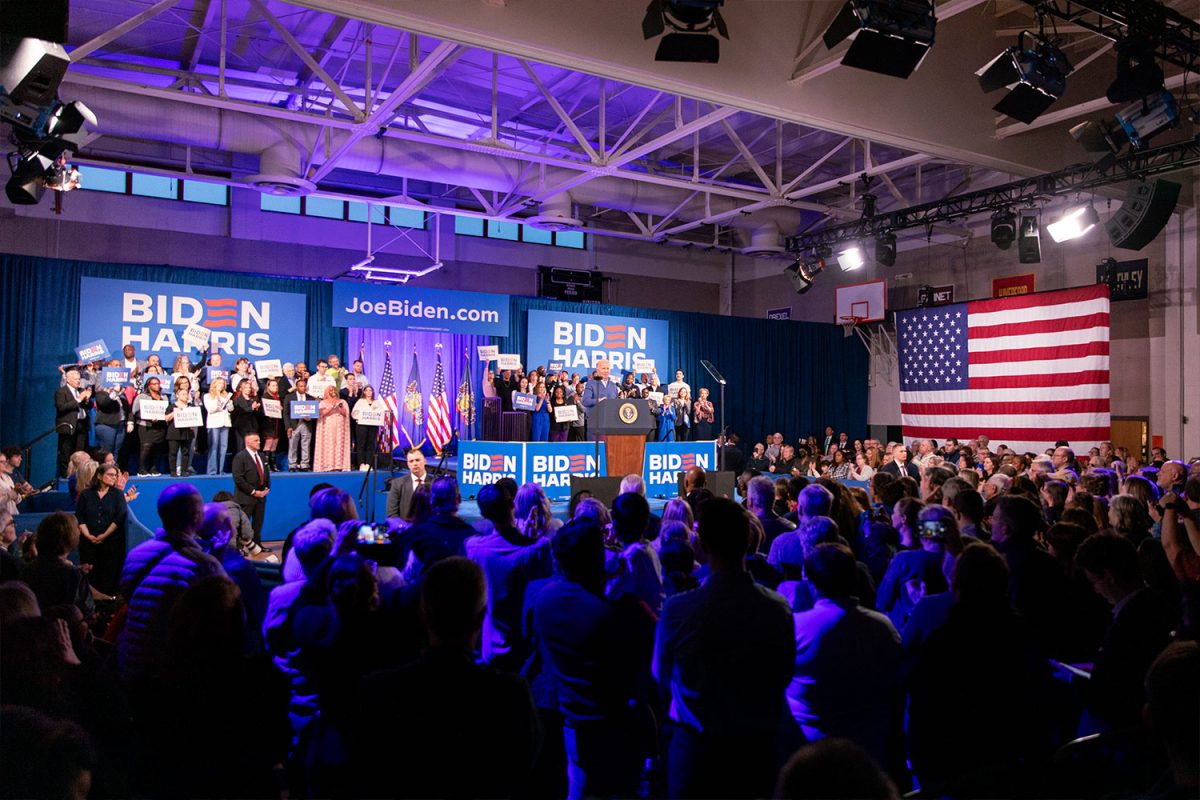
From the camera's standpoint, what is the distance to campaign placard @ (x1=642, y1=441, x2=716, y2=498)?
1129 centimetres

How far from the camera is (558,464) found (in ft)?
35.4

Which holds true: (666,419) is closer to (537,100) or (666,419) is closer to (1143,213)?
(537,100)

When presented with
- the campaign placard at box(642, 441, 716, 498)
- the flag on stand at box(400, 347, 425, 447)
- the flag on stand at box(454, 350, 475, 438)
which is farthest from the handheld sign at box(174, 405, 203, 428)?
the campaign placard at box(642, 441, 716, 498)

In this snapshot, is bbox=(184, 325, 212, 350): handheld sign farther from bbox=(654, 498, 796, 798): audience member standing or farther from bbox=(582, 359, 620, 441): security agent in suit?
bbox=(654, 498, 796, 798): audience member standing

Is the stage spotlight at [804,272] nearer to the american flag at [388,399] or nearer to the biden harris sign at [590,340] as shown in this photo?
the biden harris sign at [590,340]

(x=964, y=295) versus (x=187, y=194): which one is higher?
(x=187, y=194)

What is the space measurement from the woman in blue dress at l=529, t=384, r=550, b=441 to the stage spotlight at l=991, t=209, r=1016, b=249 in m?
7.71

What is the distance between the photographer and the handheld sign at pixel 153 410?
10.3 meters

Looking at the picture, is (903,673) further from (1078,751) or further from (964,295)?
(964,295)

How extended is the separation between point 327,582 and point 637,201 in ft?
43.4

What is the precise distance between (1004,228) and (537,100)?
302 inches

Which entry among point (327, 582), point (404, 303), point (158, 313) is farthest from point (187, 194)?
point (327, 582)

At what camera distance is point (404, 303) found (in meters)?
13.3

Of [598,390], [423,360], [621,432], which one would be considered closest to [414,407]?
[423,360]
